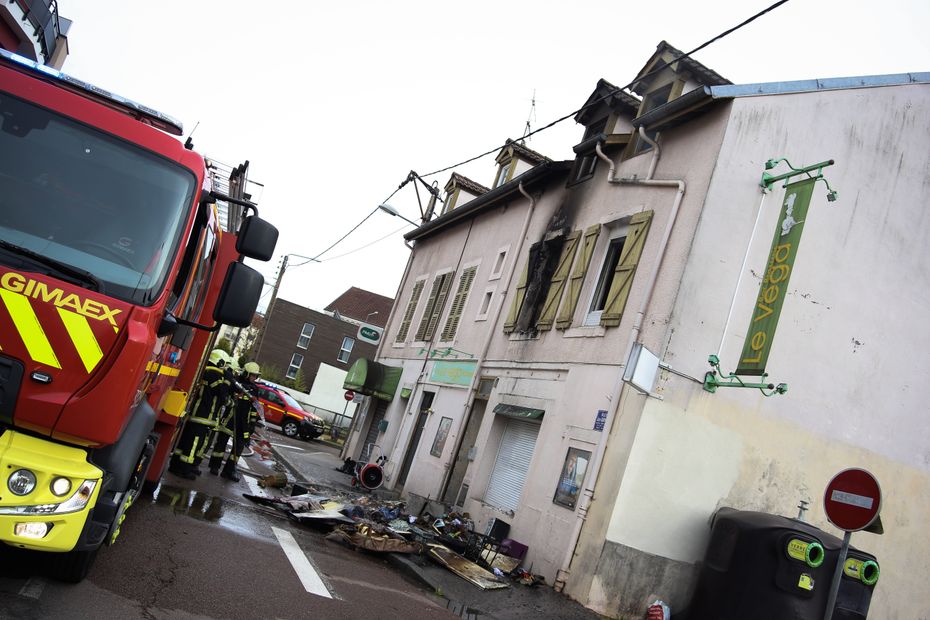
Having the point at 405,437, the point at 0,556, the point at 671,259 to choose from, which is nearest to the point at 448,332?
the point at 405,437

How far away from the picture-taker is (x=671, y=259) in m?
11.2

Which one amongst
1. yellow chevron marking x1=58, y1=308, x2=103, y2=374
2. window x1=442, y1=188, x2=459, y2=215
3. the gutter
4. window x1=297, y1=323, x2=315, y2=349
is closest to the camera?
yellow chevron marking x1=58, y1=308, x2=103, y2=374

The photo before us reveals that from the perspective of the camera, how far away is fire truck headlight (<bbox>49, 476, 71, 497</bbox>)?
462 cm

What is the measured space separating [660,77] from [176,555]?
426 inches

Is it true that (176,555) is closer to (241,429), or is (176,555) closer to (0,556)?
(0,556)

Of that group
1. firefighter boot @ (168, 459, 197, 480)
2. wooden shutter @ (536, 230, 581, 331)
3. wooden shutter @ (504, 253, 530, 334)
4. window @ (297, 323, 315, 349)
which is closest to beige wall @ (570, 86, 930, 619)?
wooden shutter @ (536, 230, 581, 331)

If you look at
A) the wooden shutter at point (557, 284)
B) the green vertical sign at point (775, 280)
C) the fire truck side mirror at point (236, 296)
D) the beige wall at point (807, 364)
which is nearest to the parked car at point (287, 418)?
the wooden shutter at point (557, 284)

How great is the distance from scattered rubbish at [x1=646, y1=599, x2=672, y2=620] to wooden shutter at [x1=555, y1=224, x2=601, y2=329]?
4.58 meters

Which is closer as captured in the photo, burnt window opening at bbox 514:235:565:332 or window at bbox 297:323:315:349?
burnt window opening at bbox 514:235:565:332

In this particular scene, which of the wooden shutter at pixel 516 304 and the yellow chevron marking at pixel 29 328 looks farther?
the wooden shutter at pixel 516 304

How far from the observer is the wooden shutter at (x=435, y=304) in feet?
68.4

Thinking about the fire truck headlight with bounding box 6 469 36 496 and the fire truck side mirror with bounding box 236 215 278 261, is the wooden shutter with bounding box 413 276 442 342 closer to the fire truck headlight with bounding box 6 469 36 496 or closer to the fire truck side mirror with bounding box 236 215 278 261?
the fire truck side mirror with bounding box 236 215 278 261

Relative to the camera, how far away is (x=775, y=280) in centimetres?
1063

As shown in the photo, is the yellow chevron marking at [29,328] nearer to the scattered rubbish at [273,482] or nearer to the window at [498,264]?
the scattered rubbish at [273,482]
